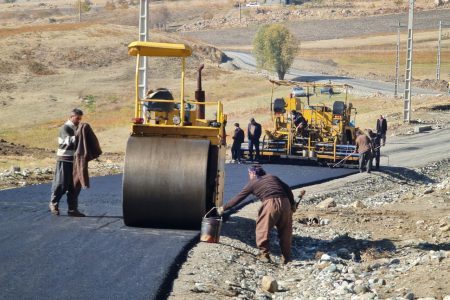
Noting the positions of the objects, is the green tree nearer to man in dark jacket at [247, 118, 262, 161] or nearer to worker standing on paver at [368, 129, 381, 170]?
worker standing on paver at [368, 129, 381, 170]

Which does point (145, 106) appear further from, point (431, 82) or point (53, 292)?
point (431, 82)

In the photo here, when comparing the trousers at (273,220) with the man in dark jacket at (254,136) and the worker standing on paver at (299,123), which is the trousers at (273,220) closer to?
the man in dark jacket at (254,136)

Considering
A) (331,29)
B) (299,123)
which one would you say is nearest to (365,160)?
(299,123)

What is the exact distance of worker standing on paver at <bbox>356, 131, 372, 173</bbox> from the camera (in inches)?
1038

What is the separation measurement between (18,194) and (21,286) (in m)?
7.34

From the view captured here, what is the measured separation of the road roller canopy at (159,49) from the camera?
13898mm

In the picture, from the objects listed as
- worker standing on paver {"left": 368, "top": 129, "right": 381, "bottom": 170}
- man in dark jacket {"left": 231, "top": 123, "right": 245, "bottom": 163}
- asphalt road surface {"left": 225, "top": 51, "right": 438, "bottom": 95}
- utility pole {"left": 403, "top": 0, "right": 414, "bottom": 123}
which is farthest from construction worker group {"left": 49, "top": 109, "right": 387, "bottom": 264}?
asphalt road surface {"left": 225, "top": 51, "right": 438, "bottom": 95}

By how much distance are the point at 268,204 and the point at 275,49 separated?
7421 centimetres

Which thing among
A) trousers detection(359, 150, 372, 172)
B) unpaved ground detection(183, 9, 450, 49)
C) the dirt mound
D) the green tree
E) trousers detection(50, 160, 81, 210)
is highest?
unpaved ground detection(183, 9, 450, 49)

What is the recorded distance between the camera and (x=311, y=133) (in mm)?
28797

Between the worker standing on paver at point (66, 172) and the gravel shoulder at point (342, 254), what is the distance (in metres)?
2.17

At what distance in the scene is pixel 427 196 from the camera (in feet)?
70.8

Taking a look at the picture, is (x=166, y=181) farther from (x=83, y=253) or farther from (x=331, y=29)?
(x=331, y=29)

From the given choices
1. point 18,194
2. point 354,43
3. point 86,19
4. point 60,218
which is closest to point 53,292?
point 60,218
